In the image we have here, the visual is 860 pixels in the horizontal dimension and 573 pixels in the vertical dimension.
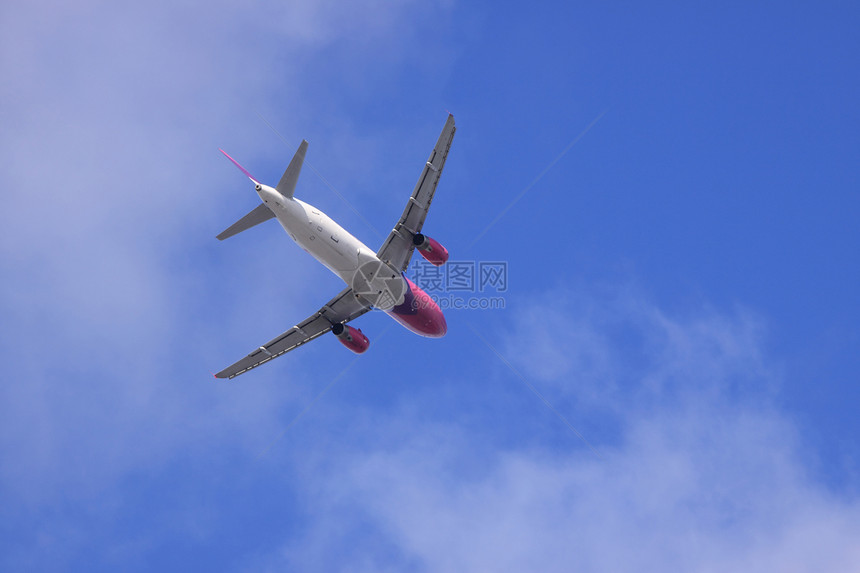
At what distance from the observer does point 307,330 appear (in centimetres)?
5578

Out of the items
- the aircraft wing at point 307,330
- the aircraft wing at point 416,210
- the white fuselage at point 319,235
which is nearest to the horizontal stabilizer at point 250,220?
the white fuselage at point 319,235

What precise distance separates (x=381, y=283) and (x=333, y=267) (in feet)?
11.6

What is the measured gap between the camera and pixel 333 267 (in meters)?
47.6

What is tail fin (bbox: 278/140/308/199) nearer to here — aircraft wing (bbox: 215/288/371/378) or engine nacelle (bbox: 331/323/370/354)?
aircraft wing (bbox: 215/288/371/378)

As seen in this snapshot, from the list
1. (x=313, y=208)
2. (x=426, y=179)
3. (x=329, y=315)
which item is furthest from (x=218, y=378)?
(x=426, y=179)

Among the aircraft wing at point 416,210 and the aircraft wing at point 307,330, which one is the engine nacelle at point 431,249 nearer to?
the aircraft wing at point 416,210

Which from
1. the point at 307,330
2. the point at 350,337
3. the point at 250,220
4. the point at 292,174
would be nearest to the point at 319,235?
the point at 292,174

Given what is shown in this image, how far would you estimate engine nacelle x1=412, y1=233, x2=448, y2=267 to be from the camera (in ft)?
161

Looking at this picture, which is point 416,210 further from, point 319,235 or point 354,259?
point 319,235

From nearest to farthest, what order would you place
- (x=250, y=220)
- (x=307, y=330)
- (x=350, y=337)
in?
(x=250, y=220)
(x=350, y=337)
(x=307, y=330)

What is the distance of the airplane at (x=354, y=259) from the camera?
147 ft

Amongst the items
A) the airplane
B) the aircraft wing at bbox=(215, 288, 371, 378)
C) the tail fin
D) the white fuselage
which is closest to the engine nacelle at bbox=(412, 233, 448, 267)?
the airplane

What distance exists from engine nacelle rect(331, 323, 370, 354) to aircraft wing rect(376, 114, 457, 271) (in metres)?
7.65

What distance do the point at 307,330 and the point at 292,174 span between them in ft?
48.7
